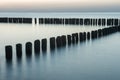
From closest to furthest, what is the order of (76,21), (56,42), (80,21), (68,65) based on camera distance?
(68,65) < (56,42) < (80,21) < (76,21)

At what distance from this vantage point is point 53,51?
46.6 ft

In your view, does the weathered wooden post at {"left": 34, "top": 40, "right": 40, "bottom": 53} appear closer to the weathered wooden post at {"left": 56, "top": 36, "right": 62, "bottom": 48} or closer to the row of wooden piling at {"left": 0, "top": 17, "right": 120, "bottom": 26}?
the weathered wooden post at {"left": 56, "top": 36, "right": 62, "bottom": 48}

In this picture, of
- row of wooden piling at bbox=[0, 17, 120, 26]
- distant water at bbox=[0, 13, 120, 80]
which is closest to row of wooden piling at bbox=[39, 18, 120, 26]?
row of wooden piling at bbox=[0, 17, 120, 26]

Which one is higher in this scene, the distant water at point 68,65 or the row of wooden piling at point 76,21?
the distant water at point 68,65

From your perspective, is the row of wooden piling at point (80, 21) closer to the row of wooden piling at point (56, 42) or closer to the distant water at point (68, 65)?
the row of wooden piling at point (56, 42)

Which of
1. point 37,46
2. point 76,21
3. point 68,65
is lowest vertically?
point 76,21

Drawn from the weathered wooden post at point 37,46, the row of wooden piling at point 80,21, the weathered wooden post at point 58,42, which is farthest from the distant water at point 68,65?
the row of wooden piling at point 80,21

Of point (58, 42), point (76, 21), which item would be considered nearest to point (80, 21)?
point (76, 21)

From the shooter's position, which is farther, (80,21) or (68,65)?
(80,21)

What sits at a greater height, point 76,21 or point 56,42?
point 56,42

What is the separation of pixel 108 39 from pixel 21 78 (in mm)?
10821

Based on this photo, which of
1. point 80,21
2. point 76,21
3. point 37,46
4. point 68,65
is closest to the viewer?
point 68,65

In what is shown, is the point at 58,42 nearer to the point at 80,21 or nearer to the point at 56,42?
the point at 56,42

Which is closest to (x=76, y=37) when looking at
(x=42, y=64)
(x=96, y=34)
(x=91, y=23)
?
(x=96, y=34)
